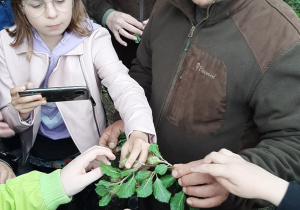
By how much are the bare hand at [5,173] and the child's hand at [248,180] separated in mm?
1366

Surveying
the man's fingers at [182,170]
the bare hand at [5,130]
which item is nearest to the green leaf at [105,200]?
the man's fingers at [182,170]

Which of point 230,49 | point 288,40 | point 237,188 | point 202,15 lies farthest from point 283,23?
point 237,188

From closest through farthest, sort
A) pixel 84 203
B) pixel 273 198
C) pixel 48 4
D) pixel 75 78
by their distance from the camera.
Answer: pixel 273 198
pixel 48 4
pixel 75 78
pixel 84 203

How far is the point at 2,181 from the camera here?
224 centimetres

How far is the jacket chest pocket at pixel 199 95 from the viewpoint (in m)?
2.12

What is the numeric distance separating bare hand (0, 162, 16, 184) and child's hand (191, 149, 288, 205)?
1.37m

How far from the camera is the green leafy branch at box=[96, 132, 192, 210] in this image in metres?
1.89

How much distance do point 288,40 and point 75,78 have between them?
58.5 inches

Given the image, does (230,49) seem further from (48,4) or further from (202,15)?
(48,4)

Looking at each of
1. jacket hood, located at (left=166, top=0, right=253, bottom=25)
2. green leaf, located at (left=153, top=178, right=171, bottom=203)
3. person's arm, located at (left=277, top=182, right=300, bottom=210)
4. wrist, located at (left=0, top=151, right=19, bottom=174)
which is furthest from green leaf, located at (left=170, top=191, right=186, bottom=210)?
wrist, located at (left=0, top=151, right=19, bottom=174)

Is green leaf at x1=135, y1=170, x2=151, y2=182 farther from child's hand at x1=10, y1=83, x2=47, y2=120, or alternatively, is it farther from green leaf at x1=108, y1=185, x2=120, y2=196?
child's hand at x1=10, y1=83, x2=47, y2=120

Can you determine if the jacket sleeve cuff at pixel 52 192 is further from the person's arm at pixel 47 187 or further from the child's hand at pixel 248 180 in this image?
the child's hand at pixel 248 180

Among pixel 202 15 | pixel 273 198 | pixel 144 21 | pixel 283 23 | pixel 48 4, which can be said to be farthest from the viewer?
pixel 144 21

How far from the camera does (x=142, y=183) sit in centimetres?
196
